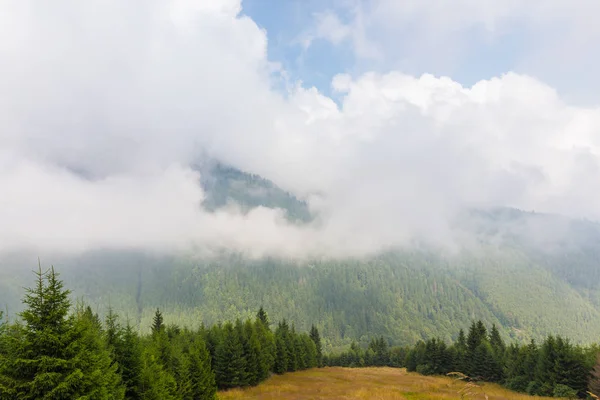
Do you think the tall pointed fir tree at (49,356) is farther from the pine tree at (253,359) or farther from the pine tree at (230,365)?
the pine tree at (253,359)

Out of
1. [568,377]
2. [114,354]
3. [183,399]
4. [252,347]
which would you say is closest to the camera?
[114,354]

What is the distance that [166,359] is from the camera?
37219mm

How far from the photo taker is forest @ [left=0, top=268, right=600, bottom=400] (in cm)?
1509

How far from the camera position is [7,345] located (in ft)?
50.6

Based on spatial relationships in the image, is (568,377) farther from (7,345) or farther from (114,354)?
(7,345)

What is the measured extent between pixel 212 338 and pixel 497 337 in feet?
232


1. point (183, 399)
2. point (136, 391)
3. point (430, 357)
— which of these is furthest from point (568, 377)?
point (136, 391)

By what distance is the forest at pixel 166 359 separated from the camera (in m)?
15.1

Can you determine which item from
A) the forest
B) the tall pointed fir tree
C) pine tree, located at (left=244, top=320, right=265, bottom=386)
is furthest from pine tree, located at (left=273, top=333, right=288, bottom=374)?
the tall pointed fir tree

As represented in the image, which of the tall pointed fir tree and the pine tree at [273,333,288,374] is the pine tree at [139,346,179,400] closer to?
the tall pointed fir tree

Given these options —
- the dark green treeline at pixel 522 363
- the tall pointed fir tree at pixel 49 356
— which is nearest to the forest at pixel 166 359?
the tall pointed fir tree at pixel 49 356

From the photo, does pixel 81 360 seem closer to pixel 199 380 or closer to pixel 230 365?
pixel 199 380

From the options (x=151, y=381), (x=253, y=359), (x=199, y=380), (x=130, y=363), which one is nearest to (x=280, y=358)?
(x=253, y=359)

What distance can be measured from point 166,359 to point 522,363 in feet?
192
